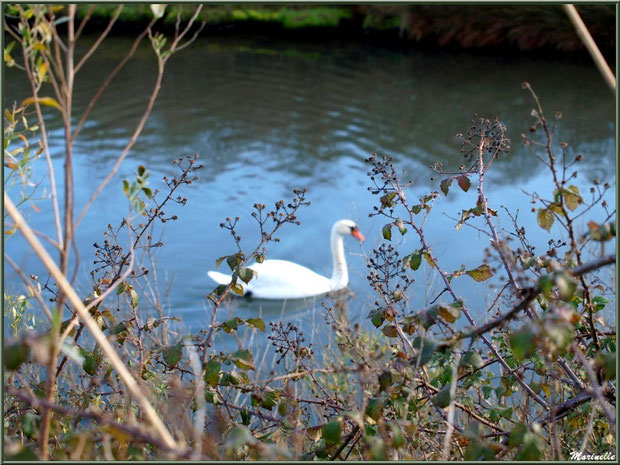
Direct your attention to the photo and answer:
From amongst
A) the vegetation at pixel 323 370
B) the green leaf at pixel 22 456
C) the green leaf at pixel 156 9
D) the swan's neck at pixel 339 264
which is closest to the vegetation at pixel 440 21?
the swan's neck at pixel 339 264

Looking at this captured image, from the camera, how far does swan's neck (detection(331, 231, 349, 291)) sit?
5406 mm

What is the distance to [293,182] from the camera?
7426 mm

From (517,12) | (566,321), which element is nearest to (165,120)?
(517,12)

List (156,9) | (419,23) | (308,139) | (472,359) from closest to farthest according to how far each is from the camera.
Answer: (156,9)
(472,359)
(308,139)
(419,23)

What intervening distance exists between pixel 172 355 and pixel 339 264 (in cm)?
376

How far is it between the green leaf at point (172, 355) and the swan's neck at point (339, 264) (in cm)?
367

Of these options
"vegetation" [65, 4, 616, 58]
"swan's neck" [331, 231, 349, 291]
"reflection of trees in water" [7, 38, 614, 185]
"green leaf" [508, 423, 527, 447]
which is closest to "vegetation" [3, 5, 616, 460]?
"green leaf" [508, 423, 527, 447]

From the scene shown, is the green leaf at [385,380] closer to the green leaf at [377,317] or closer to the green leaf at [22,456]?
the green leaf at [377,317]

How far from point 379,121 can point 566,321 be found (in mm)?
8628

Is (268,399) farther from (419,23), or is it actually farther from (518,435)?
(419,23)

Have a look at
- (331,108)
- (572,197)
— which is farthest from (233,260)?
(331,108)

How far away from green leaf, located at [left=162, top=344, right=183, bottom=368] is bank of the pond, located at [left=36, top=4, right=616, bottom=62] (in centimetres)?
1050

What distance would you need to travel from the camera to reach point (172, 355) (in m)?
1.71

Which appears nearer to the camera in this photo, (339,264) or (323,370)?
(323,370)
